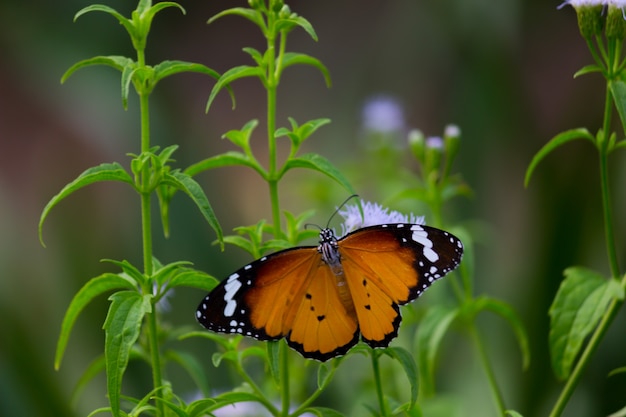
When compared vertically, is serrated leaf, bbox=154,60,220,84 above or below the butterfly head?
above

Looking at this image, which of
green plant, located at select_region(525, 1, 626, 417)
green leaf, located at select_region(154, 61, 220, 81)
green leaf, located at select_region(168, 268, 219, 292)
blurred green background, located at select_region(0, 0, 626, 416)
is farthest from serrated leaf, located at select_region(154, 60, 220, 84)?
blurred green background, located at select_region(0, 0, 626, 416)

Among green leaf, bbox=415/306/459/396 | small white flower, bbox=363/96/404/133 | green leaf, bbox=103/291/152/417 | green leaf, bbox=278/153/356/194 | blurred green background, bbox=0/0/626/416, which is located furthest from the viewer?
small white flower, bbox=363/96/404/133

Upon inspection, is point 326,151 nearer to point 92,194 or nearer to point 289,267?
point 92,194

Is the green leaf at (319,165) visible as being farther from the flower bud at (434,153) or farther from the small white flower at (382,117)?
the small white flower at (382,117)

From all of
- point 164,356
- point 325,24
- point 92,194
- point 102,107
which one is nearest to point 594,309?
point 164,356

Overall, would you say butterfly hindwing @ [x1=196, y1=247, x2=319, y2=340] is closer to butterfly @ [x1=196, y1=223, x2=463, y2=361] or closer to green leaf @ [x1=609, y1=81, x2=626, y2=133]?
butterfly @ [x1=196, y1=223, x2=463, y2=361]

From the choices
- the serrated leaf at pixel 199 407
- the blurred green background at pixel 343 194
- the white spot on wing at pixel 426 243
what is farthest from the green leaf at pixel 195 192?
the blurred green background at pixel 343 194
